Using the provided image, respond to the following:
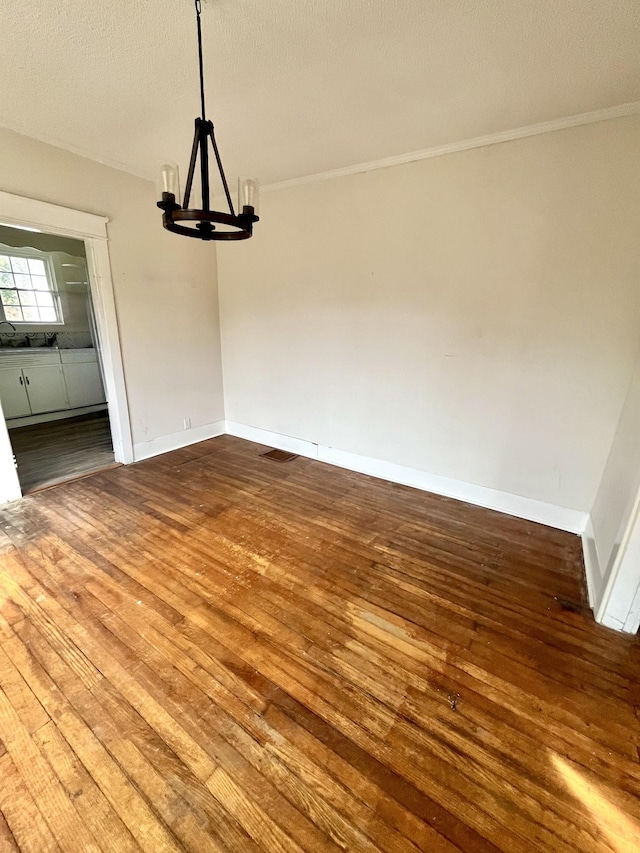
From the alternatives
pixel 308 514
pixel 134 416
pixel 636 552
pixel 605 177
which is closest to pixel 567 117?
pixel 605 177

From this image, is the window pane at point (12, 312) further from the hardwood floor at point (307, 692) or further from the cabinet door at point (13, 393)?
the hardwood floor at point (307, 692)

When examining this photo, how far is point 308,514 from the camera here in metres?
2.87

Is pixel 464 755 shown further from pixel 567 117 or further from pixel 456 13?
pixel 567 117

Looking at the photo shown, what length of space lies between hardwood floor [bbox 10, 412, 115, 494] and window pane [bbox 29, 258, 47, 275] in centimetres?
217

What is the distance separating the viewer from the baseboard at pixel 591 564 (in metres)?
2.03

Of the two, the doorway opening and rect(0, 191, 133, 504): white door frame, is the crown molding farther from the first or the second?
the doorway opening

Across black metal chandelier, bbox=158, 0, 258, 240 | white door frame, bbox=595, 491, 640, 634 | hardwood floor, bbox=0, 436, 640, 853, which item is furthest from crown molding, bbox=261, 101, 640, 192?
hardwood floor, bbox=0, 436, 640, 853

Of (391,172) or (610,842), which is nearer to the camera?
(610,842)

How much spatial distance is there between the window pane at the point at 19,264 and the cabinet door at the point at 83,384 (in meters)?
1.43

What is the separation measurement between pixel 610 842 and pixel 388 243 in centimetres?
347

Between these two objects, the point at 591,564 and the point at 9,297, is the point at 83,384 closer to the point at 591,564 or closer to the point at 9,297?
the point at 9,297

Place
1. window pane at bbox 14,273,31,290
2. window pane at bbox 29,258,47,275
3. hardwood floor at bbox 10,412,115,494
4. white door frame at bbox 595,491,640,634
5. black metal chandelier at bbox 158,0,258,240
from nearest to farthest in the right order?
black metal chandelier at bbox 158,0,258,240
white door frame at bbox 595,491,640,634
hardwood floor at bbox 10,412,115,494
window pane at bbox 14,273,31,290
window pane at bbox 29,258,47,275

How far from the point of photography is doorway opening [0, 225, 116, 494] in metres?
4.62

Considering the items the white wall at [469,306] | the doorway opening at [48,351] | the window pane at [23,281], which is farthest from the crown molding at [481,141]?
the window pane at [23,281]
